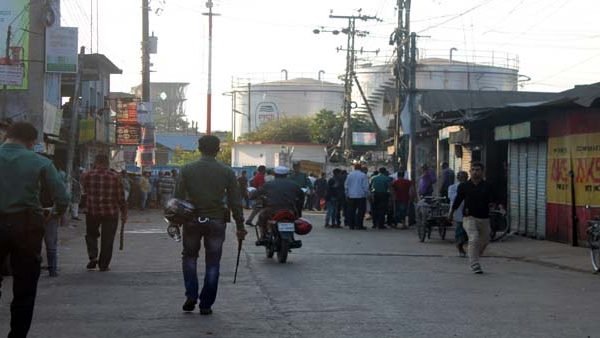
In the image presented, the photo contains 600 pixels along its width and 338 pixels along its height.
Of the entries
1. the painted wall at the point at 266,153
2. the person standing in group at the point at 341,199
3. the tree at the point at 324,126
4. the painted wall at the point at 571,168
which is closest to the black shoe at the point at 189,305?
the painted wall at the point at 571,168

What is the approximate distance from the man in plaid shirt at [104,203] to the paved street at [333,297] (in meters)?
0.46

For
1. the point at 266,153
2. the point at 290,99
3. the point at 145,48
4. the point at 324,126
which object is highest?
the point at 290,99

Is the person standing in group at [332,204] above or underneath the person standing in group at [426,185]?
underneath

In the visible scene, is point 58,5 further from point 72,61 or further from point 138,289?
point 138,289

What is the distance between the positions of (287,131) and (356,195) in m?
59.1

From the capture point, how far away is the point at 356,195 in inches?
1006

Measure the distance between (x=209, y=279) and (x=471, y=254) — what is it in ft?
20.1

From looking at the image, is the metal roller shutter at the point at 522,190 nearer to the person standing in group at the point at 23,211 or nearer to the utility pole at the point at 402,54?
the utility pole at the point at 402,54

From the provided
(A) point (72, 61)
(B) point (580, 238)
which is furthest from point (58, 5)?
(B) point (580, 238)

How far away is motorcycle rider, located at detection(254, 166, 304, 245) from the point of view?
1602cm

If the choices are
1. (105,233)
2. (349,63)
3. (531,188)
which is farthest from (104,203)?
(349,63)

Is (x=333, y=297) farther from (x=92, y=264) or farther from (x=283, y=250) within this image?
(x=92, y=264)

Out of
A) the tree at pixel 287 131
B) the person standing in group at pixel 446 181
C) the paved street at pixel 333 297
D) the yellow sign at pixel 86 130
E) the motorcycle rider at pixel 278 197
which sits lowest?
the paved street at pixel 333 297

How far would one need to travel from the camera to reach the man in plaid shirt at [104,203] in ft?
45.2
